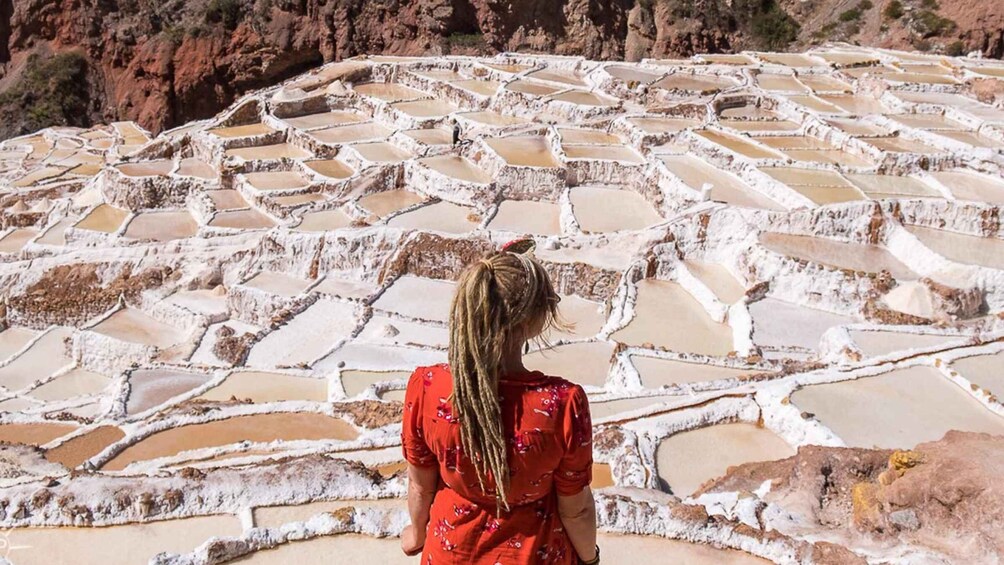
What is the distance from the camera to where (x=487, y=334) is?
257 cm

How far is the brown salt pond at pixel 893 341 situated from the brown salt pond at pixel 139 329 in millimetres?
10582

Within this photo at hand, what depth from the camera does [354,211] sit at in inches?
634

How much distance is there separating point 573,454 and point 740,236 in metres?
11.0

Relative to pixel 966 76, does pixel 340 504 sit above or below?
below

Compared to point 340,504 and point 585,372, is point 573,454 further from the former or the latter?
point 585,372

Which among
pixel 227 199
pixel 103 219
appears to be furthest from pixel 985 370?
pixel 103 219

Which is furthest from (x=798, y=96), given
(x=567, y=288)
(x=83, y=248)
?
(x=83, y=248)

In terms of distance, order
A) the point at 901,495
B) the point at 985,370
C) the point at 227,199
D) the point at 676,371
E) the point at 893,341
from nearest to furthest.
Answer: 1. the point at 901,495
2. the point at 985,370
3. the point at 676,371
4. the point at 893,341
5. the point at 227,199

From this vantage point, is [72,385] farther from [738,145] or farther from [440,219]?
[738,145]

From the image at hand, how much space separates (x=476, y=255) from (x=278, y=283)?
11.9 ft

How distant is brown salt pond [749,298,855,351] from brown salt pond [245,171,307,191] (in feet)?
33.6

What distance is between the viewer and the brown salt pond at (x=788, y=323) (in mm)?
10727

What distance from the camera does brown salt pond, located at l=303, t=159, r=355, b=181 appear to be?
17.7 meters

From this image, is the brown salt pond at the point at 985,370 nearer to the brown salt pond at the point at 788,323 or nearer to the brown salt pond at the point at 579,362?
the brown salt pond at the point at 788,323
